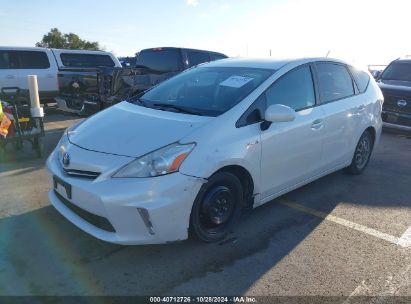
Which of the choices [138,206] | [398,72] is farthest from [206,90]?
[398,72]

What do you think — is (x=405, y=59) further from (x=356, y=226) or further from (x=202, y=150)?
(x=202, y=150)

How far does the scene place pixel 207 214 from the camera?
11.7 ft

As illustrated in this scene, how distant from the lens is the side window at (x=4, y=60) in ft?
38.0

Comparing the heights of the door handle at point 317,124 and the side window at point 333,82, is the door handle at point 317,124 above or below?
below

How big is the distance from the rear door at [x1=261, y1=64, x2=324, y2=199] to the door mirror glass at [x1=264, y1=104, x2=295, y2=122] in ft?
0.53

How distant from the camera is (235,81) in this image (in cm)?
427

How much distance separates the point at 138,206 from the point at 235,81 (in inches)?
73.3

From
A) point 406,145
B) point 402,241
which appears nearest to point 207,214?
point 402,241

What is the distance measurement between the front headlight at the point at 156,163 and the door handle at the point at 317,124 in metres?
1.81

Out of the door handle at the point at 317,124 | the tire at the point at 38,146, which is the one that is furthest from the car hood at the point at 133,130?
the tire at the point at 38,146

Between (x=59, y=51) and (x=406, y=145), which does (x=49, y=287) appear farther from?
(x=59, y=51)

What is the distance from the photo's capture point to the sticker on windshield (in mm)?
4172

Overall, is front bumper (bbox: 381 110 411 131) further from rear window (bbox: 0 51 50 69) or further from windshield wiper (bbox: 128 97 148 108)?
rear window (bbox: 0 51 50 69)

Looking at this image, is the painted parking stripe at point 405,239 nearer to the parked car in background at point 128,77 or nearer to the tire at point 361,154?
the tire at point 361,154
